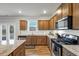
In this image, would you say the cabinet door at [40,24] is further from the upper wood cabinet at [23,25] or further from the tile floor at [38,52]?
the tile floor at [38,52]

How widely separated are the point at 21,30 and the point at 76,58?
30.5ft

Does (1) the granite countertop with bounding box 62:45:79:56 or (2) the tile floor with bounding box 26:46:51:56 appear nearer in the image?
(1) the granite countertop with bounding box 62:45:79:56

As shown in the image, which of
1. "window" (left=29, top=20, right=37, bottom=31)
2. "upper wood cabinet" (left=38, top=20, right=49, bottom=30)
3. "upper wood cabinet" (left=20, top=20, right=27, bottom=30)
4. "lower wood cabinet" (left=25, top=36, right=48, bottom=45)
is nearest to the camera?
"lower wood cabinet" (left=25, top=36, right=48, bottom=45)

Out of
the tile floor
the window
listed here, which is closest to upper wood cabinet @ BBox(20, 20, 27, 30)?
the window

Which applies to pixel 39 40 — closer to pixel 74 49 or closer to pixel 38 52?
pixel 38 52

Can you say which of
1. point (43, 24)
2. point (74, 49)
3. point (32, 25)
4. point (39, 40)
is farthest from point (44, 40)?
point (74, 49)

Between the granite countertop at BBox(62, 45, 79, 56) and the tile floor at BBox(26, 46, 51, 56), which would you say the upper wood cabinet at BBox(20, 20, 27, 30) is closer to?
the tile floor at BBox(26, 46, 51, 56)

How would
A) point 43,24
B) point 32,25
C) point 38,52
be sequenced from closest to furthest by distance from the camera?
point 38,52, point 43,24, point 32,25

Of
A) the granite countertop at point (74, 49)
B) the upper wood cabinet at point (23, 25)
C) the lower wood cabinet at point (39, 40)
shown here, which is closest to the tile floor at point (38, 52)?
the lower wood cabinet at point (39, 40)

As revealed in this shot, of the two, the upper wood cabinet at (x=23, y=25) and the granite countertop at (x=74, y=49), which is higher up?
the upper wood cabinet at (x=23, y=25)

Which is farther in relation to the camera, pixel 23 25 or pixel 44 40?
pixel 23 25

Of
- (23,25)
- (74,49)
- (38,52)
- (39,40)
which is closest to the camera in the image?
(74,49)

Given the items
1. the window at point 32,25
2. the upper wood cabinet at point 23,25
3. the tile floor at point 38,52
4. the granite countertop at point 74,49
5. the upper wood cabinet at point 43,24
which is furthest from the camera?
the window at point 32,25

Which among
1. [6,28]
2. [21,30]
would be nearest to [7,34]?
[6,28]
